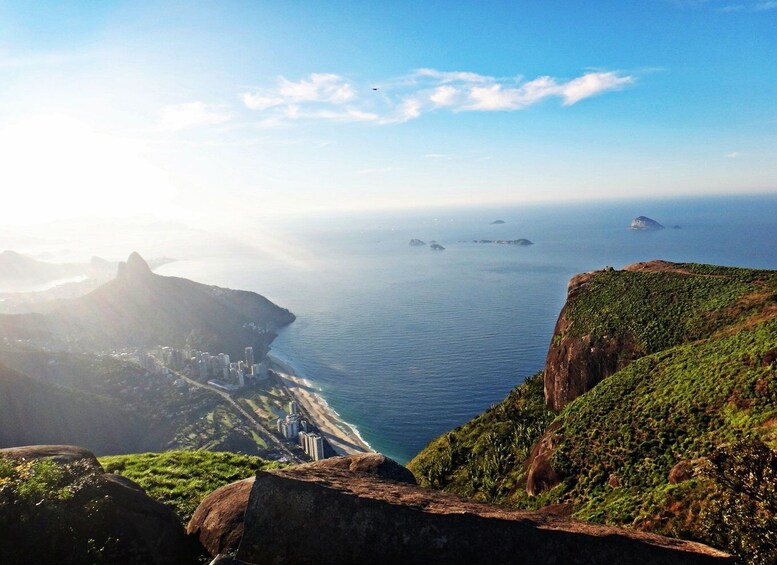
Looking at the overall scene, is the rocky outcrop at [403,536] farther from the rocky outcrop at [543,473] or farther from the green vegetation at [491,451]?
the green vegetation at [491,451]

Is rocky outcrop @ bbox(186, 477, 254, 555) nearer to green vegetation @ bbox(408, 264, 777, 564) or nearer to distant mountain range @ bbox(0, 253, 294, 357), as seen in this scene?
green vegetation @ bbox(408, 264, 777, 564)

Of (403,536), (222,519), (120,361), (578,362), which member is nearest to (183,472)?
(222,519)

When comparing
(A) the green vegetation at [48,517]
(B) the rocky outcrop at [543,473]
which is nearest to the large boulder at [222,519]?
(A) the green vegetation at [48,517]

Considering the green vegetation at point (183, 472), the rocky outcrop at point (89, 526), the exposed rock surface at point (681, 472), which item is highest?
the rocky outcrop at point (89, 526)

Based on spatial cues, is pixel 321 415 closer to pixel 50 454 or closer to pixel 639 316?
pixel 639 316

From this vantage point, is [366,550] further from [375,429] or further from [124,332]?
[124,332]

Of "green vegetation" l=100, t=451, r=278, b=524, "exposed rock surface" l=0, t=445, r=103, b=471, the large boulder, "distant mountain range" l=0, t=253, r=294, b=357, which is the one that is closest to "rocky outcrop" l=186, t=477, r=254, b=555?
the large boulder
